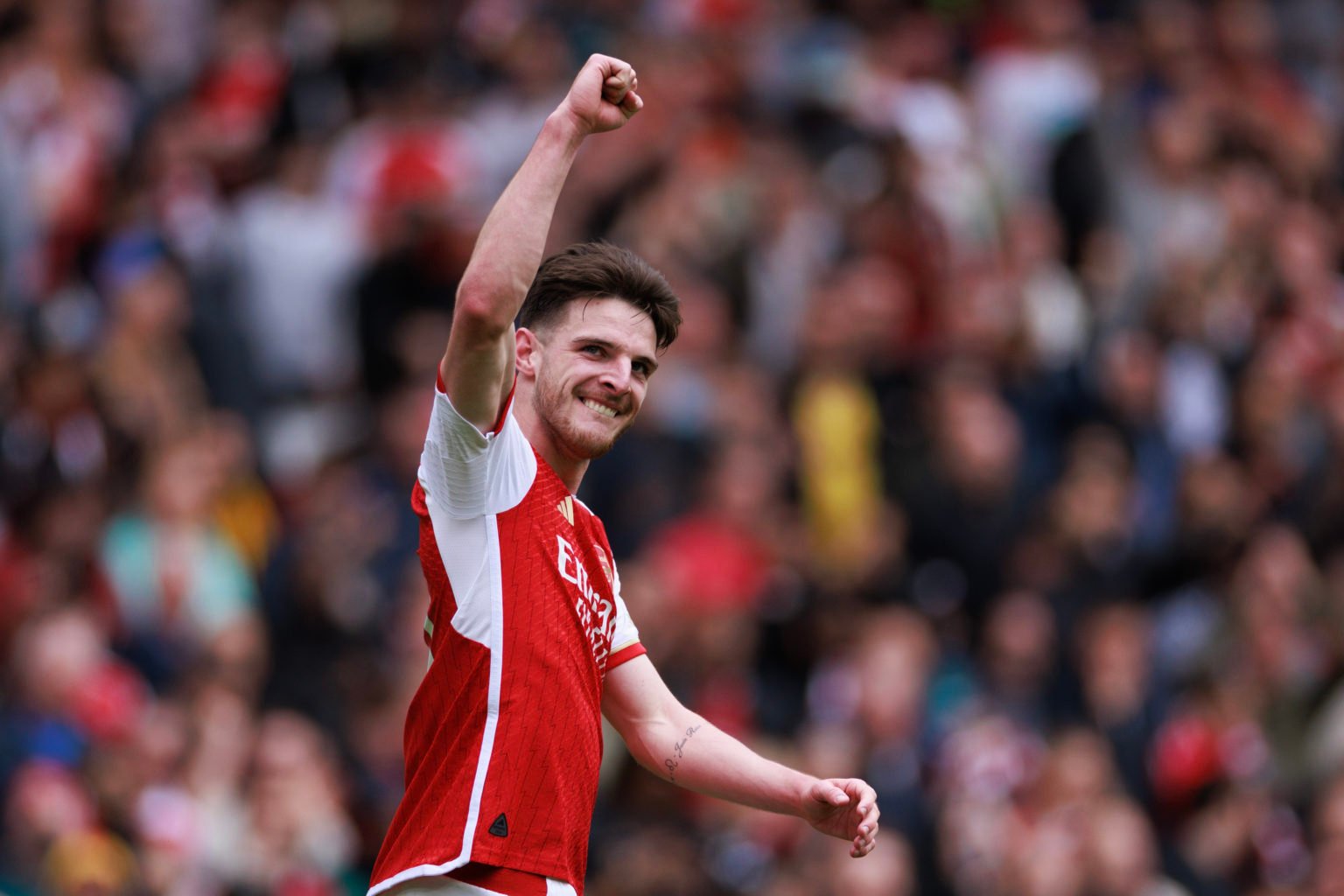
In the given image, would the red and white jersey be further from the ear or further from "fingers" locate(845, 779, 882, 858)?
"fingers" locate(845, 779, 882, 858)

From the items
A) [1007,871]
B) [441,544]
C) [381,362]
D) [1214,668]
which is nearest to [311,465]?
[381,362]

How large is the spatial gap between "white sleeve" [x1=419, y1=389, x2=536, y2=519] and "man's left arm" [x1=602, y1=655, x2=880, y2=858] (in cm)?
87

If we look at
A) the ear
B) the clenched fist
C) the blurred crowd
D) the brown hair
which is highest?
the blurred crowd

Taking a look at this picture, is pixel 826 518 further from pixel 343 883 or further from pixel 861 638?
pixel 343 883

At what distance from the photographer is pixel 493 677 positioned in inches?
185

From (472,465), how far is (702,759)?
117 cm

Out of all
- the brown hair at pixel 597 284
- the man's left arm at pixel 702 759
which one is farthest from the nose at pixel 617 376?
the man's left arm at pixel 702 759

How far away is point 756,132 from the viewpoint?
14.8m

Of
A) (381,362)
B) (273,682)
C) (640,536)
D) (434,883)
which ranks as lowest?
(434,883)

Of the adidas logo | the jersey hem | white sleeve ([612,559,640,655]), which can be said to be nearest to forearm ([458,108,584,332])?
the adidas logo

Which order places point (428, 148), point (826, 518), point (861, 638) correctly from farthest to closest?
point (428, 148) < point (826, 518) < point (861, 638)

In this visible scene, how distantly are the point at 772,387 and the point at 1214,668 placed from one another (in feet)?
10.4

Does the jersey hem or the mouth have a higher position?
the mouth

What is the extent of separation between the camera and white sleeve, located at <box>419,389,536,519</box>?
4.58 meters
